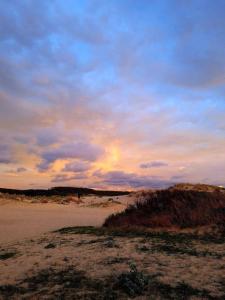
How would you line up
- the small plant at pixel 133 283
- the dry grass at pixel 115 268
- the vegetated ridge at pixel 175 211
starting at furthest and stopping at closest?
the vegetated ridge at pixel 175 211 < the dry grass at pixel 115 268 < the small plant at pixel 133 283

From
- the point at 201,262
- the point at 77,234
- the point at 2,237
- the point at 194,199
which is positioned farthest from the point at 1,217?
the point at 201,262

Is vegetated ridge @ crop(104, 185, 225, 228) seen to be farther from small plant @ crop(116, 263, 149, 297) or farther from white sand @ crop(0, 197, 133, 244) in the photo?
small plant @ crop(116, 263, 149, 297)

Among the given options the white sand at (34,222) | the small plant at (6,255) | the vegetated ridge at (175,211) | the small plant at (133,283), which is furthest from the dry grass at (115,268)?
the white sand at (34,222)

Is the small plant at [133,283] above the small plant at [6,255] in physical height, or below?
below

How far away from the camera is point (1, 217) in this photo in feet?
44.2

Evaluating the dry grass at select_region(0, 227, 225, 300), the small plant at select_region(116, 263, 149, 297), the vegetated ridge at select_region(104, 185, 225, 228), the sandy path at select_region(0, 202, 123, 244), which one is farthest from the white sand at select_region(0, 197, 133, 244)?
the small plant at select_region(116, 263, 149, 297)

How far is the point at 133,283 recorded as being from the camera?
14.8 feet

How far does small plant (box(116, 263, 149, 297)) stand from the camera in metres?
4.37

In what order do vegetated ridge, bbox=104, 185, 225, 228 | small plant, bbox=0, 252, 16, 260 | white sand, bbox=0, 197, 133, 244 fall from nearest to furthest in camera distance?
small plant, bbox=0, 252, 16, 260 → vegetated ridge, bbox=104, 185, 225, 228 → white sand, bbox=0, 197, 133, 244

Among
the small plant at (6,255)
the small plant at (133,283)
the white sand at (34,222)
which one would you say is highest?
the white sand at (34,222)

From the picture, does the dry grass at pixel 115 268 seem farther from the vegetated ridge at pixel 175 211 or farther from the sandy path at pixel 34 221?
the sandy path at pixel 34 221

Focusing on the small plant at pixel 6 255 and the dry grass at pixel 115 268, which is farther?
the small plant at pixel 6 255

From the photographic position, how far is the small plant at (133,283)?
172 inches

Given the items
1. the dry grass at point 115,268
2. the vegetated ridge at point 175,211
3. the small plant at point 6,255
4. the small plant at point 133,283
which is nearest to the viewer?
the small plant at point 133,283
